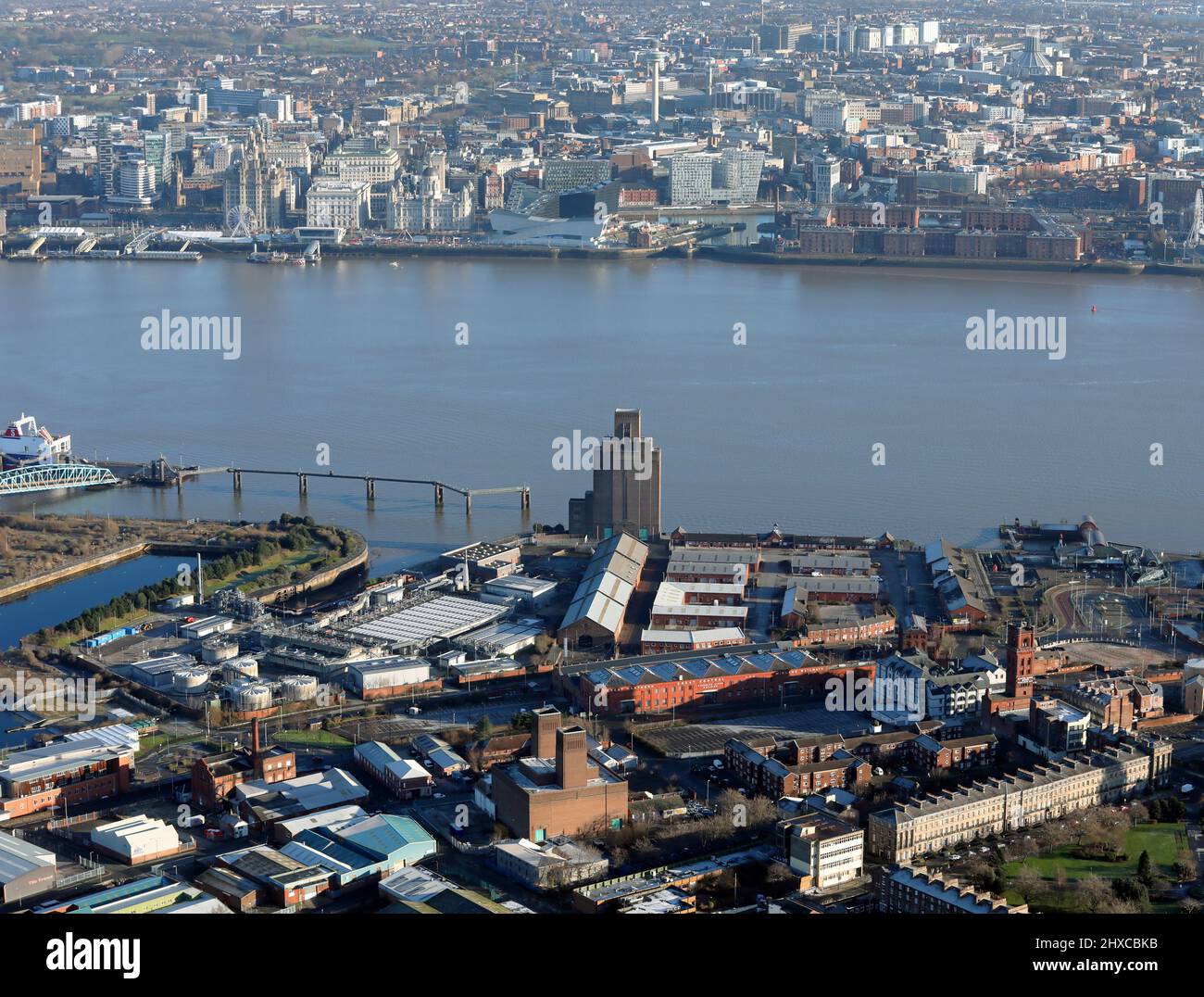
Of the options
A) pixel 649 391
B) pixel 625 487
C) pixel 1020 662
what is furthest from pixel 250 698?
pixel 649 391

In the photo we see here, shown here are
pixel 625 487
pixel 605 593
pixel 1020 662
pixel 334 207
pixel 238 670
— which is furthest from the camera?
pixel 334 207

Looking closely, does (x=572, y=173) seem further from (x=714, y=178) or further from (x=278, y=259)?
(x=278, y=259)

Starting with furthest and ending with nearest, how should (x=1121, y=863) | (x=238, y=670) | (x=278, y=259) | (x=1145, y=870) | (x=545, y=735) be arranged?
1. (x=278, y=259)
2. (x=238, y=670)
3. (x=545, y=735)
4. (x=1121, y=863)
5. (x=1145, y=870)

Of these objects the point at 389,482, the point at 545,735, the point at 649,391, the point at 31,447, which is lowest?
the point at 545,735

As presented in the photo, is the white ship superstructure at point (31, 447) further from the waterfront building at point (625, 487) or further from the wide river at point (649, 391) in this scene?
the waterfront building at point (625, 487)

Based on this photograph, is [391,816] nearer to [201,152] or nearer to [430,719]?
[430,719]

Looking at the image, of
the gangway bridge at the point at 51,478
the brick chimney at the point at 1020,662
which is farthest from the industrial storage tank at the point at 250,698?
the gangway bridge at the point at 51,478
